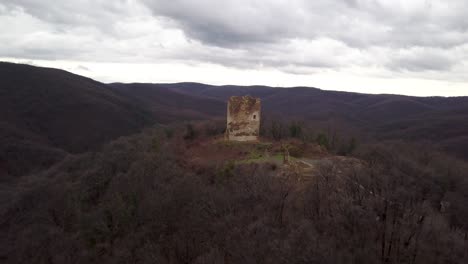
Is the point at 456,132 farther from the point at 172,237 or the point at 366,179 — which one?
the point at 172,237

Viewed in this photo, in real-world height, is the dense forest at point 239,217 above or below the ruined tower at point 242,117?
below

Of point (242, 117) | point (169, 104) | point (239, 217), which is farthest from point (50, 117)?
point (239, 217)

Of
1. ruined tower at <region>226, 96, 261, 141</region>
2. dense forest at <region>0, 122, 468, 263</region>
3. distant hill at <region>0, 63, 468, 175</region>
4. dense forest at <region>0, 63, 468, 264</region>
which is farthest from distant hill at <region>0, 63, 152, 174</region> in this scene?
ruined tower at <region>226, 96, 261, 141</region>

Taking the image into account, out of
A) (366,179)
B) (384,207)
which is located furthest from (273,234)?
(366,179)

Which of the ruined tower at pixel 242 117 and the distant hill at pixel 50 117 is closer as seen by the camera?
the ruined tower at pixel 242 117

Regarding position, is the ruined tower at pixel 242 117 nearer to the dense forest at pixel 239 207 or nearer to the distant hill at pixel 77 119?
the dense forest at pixel 239 207

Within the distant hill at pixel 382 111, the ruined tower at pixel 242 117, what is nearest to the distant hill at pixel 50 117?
the ruined tower at pixel 242 117

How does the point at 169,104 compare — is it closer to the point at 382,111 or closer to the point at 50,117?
the point at 50,117

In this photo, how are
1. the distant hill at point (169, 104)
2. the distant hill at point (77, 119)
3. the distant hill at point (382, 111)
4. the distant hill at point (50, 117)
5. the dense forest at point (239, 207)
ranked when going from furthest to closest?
the distant hill at point (169, 104), the distant hill at point (382, 111), the distant hill at point (77, 119), the distant hill at point (50, 117), the dense forest at point (239, 207)

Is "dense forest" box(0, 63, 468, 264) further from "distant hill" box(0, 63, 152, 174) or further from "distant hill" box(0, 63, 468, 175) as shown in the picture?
"distant hill" box(0, 63, 468, 175)
